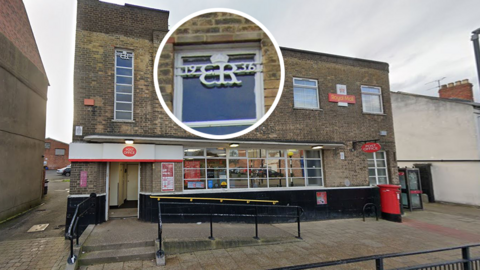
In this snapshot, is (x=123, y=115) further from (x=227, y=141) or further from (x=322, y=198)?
(x=322, y=198)

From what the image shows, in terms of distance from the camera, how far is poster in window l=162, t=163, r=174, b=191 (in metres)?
6.32

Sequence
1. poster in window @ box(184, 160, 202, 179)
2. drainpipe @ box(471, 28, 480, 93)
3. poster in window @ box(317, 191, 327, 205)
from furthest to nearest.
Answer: poster in window @ box(317, 191, 327, 205)
poster in window @ box(184, 160, 202, 179)
drainpipe @ box(471, 28, 480, 93)

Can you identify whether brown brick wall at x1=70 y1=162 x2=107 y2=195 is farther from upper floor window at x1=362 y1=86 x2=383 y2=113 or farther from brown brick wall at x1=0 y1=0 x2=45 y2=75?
upper floor window at x1=362 y1=86 x2=383 y2=113

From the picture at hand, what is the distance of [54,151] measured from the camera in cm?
3088

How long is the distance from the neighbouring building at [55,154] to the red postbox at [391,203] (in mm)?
34393

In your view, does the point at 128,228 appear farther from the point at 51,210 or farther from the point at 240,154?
the point at 51,210

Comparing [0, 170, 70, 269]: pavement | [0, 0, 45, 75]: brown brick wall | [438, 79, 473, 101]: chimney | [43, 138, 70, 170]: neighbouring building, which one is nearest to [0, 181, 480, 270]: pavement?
[0, 170, 70, 269]: pavement

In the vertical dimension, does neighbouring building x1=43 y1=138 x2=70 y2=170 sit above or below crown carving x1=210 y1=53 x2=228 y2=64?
above

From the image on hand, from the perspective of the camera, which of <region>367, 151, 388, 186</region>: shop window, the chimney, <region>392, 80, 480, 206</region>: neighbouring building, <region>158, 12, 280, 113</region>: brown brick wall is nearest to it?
<region>158, 12, 280, 113</region>: brown brick wall

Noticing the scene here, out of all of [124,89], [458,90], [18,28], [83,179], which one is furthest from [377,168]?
[18,28]

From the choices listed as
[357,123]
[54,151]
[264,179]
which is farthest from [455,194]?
[54,151]

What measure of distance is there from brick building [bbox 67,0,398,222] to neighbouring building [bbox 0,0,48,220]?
291 cm

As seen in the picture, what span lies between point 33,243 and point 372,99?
10.1m

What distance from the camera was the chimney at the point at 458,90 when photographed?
43.4 feet
